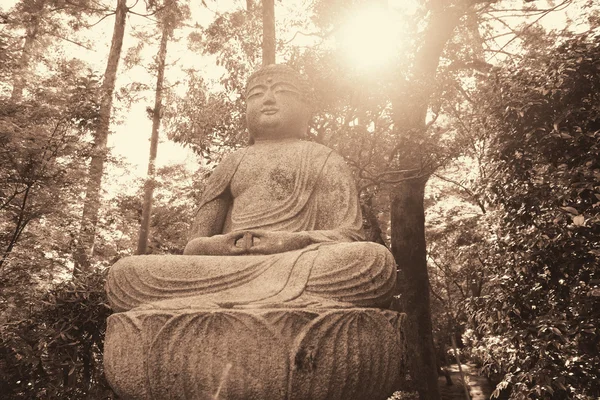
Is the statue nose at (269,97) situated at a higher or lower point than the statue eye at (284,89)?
lower

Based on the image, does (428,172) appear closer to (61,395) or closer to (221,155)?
(221,155)

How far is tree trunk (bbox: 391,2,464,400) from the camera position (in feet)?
20.0

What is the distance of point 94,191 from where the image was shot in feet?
26.2

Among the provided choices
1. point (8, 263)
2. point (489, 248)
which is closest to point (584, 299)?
point (489, 248)

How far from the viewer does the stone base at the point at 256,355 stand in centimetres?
252

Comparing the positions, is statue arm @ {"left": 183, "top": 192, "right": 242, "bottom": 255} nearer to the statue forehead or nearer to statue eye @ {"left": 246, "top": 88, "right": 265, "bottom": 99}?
statue eye @ {"left": 246, "top": 88, "right": 265, "bottom": 99}

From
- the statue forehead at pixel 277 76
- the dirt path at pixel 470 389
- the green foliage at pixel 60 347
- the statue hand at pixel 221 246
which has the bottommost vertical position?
the dirt path at pixel 470 389

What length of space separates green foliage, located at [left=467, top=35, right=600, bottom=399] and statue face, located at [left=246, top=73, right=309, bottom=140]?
1.86 meters

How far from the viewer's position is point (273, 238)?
3.50m

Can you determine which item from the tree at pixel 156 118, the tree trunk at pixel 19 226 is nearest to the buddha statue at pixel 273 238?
the tree trunk at pixel 19 226

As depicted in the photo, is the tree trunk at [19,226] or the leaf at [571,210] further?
the tree trunk at [19,226]

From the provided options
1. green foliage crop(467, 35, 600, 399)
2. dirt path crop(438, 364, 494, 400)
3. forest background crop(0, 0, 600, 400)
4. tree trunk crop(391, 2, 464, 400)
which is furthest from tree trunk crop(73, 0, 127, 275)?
dirt path crop(438, 364, 494, 400)

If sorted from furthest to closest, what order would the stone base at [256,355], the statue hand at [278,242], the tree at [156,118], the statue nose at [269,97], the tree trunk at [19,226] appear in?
the tree at [156,118] → the tree trunk at [19,226] → the statue nose at [269,97] → the statue hand at [278,242] → the stone base at [256,355]

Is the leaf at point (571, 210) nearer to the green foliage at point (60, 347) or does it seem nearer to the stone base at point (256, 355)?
the stone base at point (256, 355)
